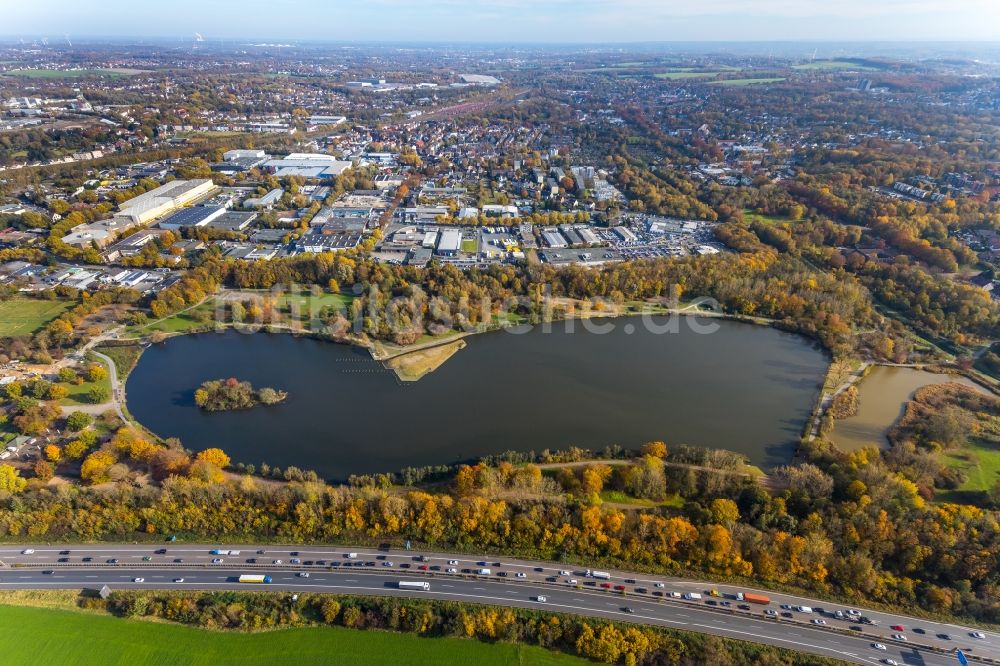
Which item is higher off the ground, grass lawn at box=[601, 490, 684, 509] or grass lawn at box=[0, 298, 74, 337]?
grass lawn at box=[0, 298, 74, 337]

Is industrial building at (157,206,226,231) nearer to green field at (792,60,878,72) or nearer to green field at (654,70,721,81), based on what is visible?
green field at (654,70,721,81)

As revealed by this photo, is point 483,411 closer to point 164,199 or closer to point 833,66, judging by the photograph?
point 164,199

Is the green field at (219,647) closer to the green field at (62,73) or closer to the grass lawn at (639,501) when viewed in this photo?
the grass lawn at (639,501)

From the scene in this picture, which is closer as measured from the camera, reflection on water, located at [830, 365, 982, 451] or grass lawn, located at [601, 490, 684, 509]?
grass lawn, located at [601, 490, 684, 509]

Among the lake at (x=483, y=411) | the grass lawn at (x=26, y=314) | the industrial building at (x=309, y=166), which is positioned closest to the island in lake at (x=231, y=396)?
the lake at (x=483, y=411)

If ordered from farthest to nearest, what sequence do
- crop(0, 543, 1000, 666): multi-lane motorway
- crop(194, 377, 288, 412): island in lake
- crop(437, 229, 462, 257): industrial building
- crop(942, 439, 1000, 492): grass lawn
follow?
crop(437, 229, 462, 257): industrial building
crop(194, 377, 288, 412): island in lake
crop(942, 439, 1000, 492): grass lawn
crop(0, 543, 1000, 666): multi-lane motorway

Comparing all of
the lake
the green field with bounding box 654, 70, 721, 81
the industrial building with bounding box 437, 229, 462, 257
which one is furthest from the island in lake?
the green field with bounding box 654, 70, 721, 81

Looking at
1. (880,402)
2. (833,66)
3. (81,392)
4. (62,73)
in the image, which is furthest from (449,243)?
(833,66)

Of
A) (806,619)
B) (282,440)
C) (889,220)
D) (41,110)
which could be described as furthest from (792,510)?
(41,110)
